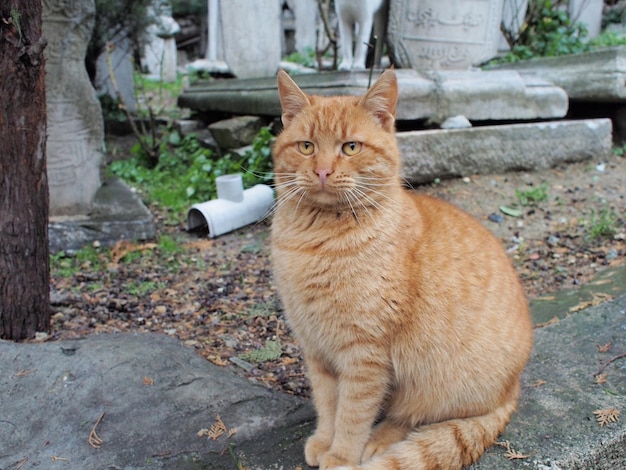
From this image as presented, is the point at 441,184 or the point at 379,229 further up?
the point at 379,229

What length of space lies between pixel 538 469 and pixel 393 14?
519cm

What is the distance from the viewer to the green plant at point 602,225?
4.56m

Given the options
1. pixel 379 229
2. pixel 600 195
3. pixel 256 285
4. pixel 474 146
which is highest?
pixel 379 229

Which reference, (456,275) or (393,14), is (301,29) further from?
(456,275)

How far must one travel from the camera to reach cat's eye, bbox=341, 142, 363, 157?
2.07 m

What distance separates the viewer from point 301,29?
16281 mm

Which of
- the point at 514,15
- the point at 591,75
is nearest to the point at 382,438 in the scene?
the point at 591,75

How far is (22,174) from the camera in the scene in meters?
2.77

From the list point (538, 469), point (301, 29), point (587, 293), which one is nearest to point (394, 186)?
point (538, 469)

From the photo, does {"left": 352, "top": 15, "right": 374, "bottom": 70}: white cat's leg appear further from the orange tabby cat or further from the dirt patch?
the orange tabby cat

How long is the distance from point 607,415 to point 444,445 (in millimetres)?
688

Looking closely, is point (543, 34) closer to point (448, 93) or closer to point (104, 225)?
point (448, 93)

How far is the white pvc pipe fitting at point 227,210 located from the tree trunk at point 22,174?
2139 millimetres

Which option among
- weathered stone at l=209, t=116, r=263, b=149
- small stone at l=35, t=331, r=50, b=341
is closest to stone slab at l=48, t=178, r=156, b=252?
weathered stone at l=209, t=116, r=263, b=149
